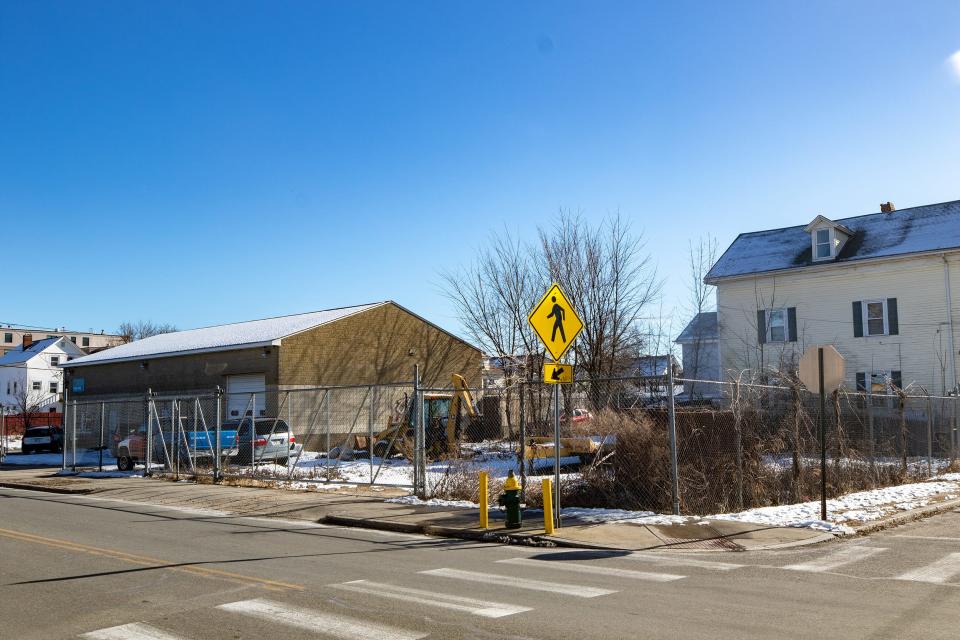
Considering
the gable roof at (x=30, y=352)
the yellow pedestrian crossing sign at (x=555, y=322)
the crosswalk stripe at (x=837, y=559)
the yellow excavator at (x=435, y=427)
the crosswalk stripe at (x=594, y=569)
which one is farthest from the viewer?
the gable roof at (x=30, y=352)

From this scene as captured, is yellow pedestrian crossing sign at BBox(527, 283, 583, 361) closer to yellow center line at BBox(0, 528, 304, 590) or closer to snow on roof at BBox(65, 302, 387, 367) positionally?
yellow center line at BBox(0, 528, 304, 590)

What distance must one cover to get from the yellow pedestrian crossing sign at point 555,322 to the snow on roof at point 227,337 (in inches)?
894

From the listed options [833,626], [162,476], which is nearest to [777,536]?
[833,626]

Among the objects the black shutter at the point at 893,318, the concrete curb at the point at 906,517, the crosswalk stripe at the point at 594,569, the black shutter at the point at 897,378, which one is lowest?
the concrete curb at the point at 906,517

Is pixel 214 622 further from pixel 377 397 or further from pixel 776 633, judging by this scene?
pixel 377 397

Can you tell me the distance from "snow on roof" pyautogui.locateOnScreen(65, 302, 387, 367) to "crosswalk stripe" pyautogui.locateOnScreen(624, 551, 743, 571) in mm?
24801

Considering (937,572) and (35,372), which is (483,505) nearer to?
(937,572)

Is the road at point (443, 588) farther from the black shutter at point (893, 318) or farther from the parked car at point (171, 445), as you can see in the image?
the black shutter at point (893, 318)

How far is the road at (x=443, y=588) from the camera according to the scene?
22.0ft

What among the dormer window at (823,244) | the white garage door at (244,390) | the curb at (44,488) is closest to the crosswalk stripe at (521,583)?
the curb at (44,488)

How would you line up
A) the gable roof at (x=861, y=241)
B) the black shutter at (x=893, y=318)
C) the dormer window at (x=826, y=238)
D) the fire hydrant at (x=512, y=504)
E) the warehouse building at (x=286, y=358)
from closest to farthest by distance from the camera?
the fire hydrant at (x=512, y=504)
the gable roof at (x=861, y=241)
the black shutter at (x=893, y=318)
the warehouse building at (x=286, y=358)
the dormer window at (x=826, y=238)

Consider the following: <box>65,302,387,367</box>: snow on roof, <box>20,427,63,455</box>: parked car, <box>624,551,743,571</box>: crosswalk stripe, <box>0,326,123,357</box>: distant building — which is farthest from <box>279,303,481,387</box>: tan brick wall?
<box>0,326,123,357</box>: distant building

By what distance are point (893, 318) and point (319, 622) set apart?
31499mm

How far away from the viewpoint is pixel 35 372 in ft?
276
